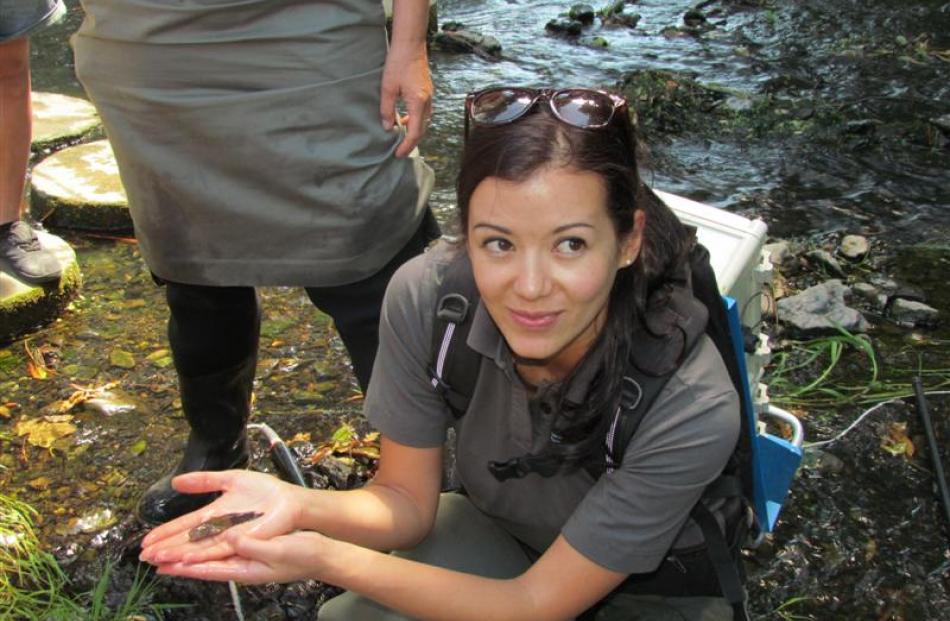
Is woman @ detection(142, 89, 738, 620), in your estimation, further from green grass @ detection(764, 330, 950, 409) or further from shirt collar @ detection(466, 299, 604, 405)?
green grass @ detection(764, 330, 950, 409)

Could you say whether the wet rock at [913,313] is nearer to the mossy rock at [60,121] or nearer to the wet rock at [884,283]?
the wet rock at [884,283]

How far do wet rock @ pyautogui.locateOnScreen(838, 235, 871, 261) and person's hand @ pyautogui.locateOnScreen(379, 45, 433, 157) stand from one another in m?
2.72

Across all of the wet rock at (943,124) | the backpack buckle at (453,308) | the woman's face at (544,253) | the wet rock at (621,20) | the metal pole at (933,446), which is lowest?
the wet rock at (621,20)

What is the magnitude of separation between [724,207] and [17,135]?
3.22 metres

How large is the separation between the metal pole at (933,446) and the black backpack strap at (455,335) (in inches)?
66.1

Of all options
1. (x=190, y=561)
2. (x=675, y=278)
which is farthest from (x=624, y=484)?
(x=190, y=561)

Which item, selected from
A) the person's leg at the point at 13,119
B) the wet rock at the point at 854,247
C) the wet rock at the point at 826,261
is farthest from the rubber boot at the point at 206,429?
the wet rock at the point at 854,247

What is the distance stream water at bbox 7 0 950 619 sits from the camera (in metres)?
2.65

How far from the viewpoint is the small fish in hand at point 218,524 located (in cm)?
167

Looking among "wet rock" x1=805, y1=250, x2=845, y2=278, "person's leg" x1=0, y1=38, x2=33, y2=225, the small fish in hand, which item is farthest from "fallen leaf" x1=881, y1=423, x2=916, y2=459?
"person's leg" x1=0, y1=38, x2=33, y2=225

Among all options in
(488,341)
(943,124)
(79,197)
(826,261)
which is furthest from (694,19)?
(488,341)

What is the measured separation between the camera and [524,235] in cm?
171

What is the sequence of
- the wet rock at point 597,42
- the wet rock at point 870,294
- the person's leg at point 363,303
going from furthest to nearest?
the wet rock at point 597,42
the wet rock at point 870,294
the person's leg at point 363,303

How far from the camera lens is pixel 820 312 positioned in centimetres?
363
